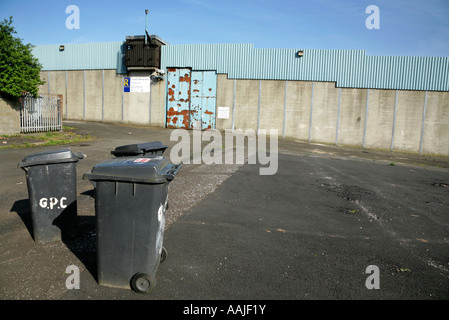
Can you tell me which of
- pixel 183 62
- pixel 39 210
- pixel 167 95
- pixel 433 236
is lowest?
pixel 433 236

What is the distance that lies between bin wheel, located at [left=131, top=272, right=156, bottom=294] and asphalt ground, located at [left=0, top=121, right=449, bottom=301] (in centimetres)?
7

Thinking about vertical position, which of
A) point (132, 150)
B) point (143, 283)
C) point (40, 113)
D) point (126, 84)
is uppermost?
point (126, 84)

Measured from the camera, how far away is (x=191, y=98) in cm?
2361

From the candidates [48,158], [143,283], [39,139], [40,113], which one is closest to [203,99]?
[40,113]

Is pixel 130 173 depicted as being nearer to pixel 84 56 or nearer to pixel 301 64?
pixel 301 64

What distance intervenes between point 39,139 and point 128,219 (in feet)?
45.8

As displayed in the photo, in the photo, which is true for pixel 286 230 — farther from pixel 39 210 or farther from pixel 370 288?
pixel 39 210

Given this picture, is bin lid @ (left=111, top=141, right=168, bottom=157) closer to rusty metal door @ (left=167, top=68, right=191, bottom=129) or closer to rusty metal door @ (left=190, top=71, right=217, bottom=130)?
rusty metal door @ (left=190, top=71, right=217, bottom=130)

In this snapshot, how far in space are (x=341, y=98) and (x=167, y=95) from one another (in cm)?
1308

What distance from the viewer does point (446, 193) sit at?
8.41 metres

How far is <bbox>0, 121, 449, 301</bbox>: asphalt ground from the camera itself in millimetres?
3217

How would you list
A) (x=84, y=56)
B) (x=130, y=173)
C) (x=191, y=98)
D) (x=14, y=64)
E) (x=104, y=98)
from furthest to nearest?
(x=84, y=56), (x=104, y=98), (x=191, y=98), (x=14, y=64), (x=130, y=173)

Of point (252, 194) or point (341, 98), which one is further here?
point (341, 98)

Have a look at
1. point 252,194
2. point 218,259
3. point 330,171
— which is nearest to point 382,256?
point 218,259
